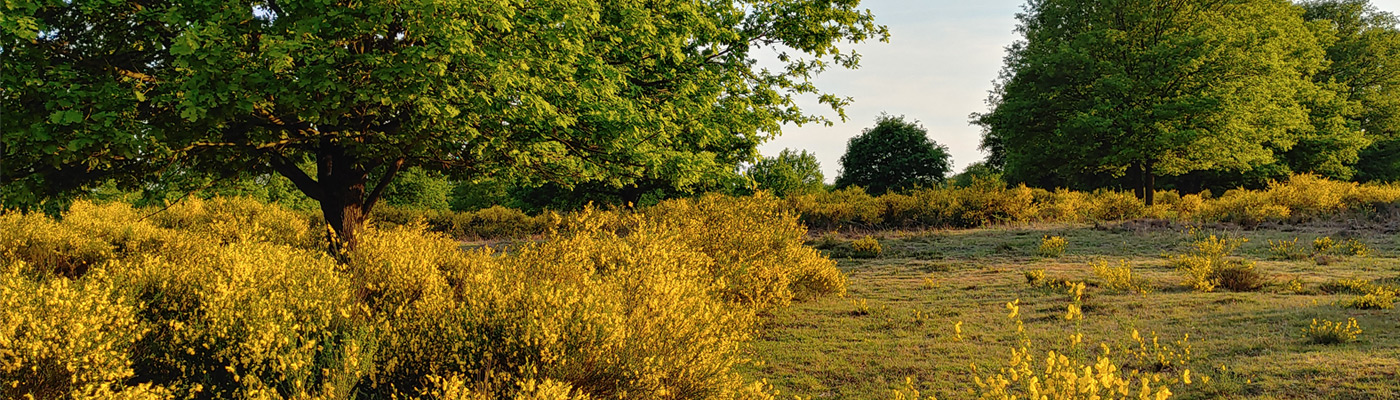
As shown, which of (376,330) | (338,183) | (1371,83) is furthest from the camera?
(1371,83)

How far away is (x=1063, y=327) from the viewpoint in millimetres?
7652

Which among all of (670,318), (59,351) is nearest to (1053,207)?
(670,318)

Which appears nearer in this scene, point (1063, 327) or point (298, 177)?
point (1063, 327)

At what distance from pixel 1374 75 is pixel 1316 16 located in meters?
5.36

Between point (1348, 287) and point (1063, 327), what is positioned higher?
point (1348, 287)

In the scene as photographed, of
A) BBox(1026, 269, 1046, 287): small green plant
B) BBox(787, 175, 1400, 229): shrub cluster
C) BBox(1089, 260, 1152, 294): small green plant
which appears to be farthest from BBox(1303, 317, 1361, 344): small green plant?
BBox(787, 175, 1400, 229): shrub cluster

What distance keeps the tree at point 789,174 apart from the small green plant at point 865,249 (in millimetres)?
14330

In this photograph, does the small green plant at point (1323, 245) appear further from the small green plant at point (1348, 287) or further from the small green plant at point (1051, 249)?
the small green plant at point (1051, 249)

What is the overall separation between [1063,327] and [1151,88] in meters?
18.6

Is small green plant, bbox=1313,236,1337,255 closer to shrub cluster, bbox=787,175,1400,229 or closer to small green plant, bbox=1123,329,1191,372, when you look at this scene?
shrub cluster, bbox=787,175,1400,229

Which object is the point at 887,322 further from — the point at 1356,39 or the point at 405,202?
the point at 1356,39

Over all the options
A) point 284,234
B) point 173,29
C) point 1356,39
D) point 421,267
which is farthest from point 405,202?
point 1356,39

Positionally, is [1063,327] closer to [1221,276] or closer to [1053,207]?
[1221,276]

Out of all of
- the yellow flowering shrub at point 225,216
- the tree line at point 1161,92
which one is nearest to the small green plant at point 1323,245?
the tree line at point 1161,92
